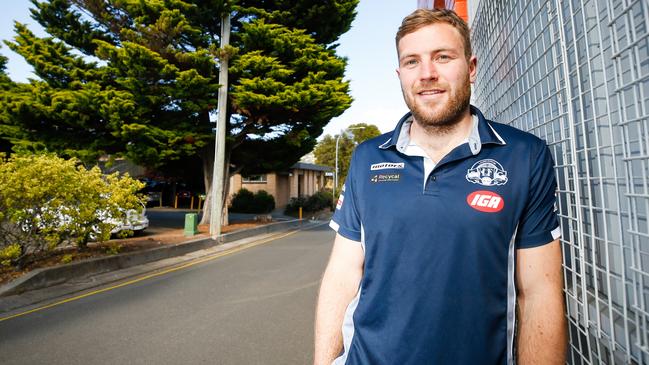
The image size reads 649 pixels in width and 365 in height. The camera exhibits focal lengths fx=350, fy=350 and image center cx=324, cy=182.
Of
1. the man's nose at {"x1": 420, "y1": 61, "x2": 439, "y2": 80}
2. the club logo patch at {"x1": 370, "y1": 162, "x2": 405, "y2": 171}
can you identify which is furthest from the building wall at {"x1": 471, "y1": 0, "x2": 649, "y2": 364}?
the club logo patch at {"x1": 370, "y1": 162, "x2": 405, "y2": 171}

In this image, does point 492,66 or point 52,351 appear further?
point 52,351

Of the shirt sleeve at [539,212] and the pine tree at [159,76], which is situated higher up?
the pine tree at [159,76]

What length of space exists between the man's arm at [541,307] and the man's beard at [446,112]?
24.4 inches

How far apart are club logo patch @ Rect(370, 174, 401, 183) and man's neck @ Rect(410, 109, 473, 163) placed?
0.21 meters

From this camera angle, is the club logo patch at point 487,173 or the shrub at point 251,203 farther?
the shrub at point 251,203

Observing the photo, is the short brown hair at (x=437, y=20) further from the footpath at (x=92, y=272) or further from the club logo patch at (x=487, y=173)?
the footpath at (x=92, y=272)

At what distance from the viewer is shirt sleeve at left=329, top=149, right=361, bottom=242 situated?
64.6 inches

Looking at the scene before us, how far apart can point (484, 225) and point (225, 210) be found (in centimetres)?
1602

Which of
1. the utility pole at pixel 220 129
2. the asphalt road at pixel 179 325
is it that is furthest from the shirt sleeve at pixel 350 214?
the utility pole at pixel 220 129

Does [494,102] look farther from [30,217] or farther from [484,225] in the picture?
[30,217]

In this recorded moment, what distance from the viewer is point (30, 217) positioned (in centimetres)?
647

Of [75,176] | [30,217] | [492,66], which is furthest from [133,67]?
[492,66]

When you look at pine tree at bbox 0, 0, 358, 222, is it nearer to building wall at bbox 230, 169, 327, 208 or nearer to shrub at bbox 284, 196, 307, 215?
shrub at bbox 284, 196, 307, 215

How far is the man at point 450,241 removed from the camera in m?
1.32
